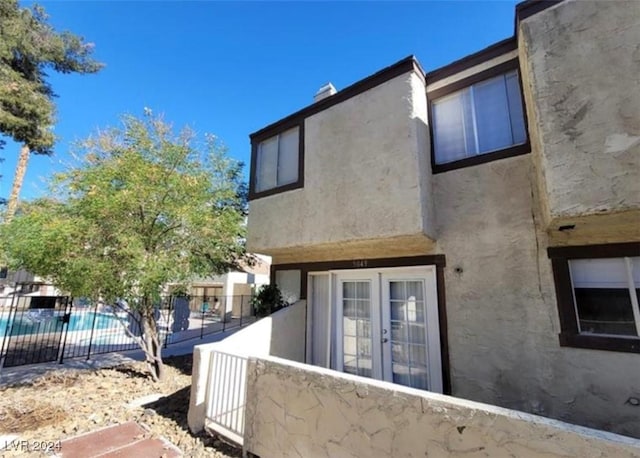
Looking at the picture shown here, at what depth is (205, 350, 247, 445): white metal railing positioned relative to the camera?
206 inches

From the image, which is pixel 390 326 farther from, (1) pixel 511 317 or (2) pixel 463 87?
(2) pixel 463 87

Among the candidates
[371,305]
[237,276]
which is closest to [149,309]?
[371,305]

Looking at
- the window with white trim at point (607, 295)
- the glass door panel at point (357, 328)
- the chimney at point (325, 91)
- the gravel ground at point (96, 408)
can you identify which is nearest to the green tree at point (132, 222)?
the gravel ground at point (96, 408)

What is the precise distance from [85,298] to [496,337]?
9217mm

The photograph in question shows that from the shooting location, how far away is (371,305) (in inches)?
281

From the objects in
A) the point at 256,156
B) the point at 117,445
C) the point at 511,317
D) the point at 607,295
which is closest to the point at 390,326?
the point at 511,317

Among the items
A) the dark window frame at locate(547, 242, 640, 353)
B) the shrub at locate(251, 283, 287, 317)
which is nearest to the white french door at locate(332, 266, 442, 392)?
the shrub at locate(251, 283, 287, 317)

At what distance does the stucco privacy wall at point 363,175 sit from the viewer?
5.78 metres

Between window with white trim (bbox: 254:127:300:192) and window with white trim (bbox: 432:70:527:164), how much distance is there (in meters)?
3.67

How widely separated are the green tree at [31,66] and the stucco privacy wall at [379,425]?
604 inches

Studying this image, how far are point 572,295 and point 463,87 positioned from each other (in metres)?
4.50

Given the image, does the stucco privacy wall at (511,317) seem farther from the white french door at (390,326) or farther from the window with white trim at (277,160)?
the window with white trim at (277,160)

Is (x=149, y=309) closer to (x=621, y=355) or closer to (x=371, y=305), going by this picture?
(x=371, y=305)

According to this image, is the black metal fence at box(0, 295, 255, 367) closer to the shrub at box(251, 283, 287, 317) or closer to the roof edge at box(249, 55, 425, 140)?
the shrub at box(251, 283, 287, 317)
